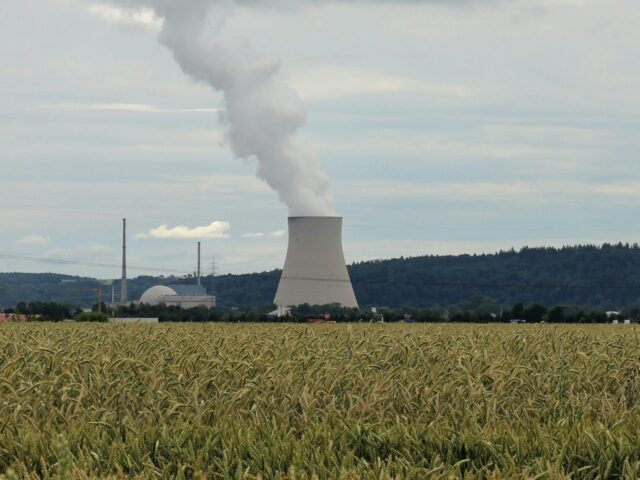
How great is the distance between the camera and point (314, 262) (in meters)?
70.1

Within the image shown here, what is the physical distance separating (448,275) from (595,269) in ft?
91.6

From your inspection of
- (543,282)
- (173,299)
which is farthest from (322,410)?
(543,282)

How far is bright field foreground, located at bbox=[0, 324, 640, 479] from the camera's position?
779 cm

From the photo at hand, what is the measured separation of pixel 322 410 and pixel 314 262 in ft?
199

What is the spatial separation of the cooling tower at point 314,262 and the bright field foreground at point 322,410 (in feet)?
179

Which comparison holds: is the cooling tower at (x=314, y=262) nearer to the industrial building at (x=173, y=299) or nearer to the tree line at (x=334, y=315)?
the tree line at (x=334, y=315)

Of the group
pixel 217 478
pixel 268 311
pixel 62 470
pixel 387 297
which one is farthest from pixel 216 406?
pixel 387 297

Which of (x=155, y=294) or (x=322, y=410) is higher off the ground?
(x=155, y=294)

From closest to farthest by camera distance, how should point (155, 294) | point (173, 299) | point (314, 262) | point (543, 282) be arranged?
point (314, 262) → point (173, 299) → point (155, 294) → point (543, 282)

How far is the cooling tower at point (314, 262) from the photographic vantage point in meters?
69.9

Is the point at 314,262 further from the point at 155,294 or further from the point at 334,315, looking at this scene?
the point at 155,294

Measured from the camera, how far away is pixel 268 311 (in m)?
93.1

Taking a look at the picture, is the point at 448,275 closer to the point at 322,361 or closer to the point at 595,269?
the point at 595,269

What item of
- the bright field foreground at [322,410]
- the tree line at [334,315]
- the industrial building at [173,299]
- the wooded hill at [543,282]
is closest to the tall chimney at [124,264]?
the industrial building at [173,299]
